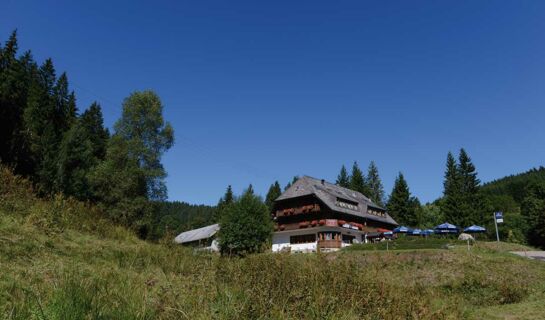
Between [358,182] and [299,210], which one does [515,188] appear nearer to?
[358,182]

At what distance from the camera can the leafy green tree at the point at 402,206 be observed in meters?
75.5

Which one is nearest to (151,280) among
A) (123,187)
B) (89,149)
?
(123,187)

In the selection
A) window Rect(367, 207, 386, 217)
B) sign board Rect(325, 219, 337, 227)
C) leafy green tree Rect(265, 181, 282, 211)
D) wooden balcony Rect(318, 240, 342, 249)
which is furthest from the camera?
leafy green tree Rect(265, 181, 282, 211)

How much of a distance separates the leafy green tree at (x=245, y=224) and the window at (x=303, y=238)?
15221 millimetres

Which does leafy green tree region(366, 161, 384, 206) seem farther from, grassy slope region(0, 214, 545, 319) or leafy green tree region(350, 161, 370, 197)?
grassy slope region(0, 214, 545, 319)

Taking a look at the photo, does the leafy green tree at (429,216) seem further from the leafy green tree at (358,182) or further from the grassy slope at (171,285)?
the grassy slope at (171,285)

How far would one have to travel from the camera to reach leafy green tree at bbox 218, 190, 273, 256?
35344 millimetres

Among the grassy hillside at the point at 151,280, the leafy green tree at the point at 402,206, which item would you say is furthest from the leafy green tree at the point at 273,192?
the grassy hillside at the point at 151,280

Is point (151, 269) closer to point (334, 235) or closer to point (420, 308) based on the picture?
point (420, 308)

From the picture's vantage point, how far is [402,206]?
76.2 m

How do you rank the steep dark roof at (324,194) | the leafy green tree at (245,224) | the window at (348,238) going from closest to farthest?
the leafy green tree at (245,224) → the steep dark roof at (324,194) → the window at (348,238)

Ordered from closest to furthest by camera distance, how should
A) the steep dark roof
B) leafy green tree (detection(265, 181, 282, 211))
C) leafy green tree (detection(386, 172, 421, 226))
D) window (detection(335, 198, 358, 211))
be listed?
the steep dark roof < window (detection(335, 198, 358, 211)) < leafy green tree (detection(386, 172, 421, 226)) < leafy green tree (detection(265, 181, 282, 211))

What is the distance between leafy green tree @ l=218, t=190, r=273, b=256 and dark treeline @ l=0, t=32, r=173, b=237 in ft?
24.1

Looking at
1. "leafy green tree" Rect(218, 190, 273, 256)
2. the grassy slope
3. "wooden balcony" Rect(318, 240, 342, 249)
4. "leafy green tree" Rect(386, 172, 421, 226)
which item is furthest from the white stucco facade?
the grassy slope
